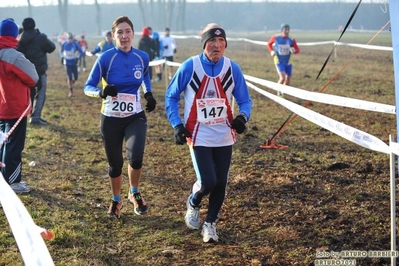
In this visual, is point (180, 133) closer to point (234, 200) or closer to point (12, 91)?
point (234, 200)

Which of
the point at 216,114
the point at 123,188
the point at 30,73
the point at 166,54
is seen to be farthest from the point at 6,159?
the point at 166,54

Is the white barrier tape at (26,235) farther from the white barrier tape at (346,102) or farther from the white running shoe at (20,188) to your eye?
the white barrier tape at (346,102)

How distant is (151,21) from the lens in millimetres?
109562

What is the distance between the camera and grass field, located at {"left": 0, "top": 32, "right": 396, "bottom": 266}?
4.99 metres

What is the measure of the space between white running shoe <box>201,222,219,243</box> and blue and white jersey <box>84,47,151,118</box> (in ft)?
4.77

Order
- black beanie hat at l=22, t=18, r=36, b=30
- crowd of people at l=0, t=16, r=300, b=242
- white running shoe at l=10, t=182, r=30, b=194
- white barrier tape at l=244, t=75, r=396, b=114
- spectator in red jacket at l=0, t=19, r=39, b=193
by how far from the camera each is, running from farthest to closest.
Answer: black beanie hat at l=22, t=18, r=36, b=30 < white running shoe at l=10, t=182, r=30, b=194 < spectator in red jacket at l=0, t=19, r=39, b=193 < white barrier tape at l=244, t=75, r=396, b=114 < crowd of people at l=0, t=16, r=300, b=242

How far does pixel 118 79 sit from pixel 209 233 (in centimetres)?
187

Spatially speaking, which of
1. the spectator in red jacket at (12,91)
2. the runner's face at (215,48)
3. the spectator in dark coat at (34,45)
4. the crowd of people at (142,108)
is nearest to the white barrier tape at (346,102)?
the crowd of people at (142,108)

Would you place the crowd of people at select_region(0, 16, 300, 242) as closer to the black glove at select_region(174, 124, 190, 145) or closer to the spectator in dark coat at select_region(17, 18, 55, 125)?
the black glove at select_region(174, 124, 190, 145)

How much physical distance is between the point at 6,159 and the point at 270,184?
3400mm

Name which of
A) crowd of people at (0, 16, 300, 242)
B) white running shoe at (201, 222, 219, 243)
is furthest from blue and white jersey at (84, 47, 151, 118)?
white running shoe at (201, 222, 219, 243)

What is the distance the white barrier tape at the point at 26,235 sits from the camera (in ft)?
9.59

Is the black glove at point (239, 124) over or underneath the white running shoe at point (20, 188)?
over

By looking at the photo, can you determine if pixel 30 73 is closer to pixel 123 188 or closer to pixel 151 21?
pixel 123 188
